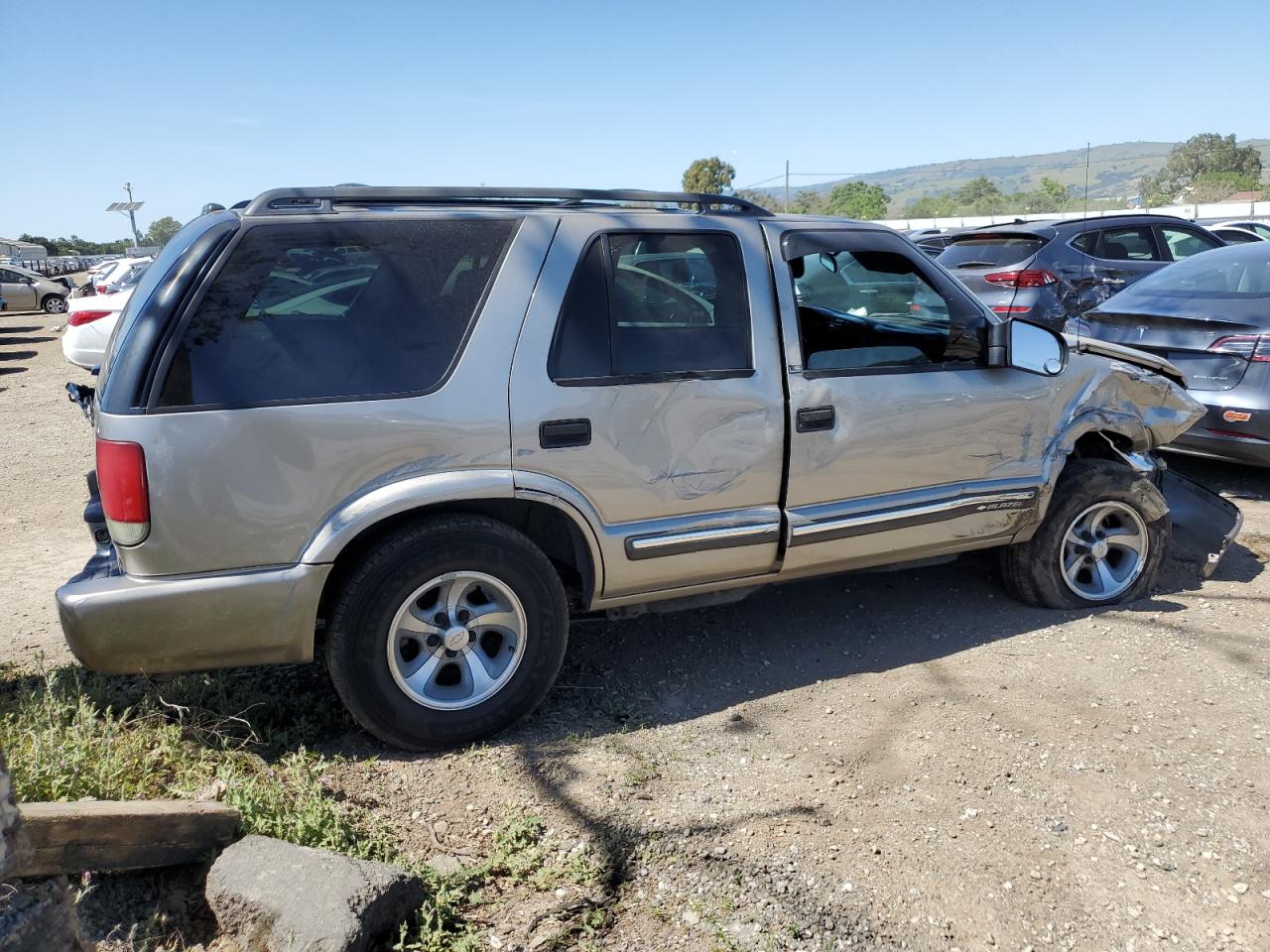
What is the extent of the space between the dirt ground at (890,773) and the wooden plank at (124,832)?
0.57 meters

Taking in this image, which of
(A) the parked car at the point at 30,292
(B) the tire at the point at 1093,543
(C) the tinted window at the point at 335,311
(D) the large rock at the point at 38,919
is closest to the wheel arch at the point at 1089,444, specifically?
(B) the tire at the point at 1093,543

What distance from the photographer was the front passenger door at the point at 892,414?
4023 millimetres

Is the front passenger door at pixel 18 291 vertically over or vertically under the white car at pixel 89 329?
over

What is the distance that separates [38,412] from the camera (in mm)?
11273

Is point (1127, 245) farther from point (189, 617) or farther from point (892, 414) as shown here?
point (189, 617)

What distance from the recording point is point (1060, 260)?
9812mm

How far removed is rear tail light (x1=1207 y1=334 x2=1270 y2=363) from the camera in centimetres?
609

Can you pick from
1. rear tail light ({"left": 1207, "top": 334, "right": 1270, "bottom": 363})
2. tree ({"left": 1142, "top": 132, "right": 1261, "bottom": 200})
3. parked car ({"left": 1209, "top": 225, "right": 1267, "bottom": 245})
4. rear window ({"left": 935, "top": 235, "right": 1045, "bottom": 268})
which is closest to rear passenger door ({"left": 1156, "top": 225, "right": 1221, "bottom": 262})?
rear window ({"left": 935, "top": 235, "right": 1045, "bottom": 268})

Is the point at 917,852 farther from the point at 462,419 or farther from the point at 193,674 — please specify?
the point at 193,674

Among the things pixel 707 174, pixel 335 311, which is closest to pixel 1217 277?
pixel 335 311

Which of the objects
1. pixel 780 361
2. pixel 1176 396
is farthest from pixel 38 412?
pixel 1176 396

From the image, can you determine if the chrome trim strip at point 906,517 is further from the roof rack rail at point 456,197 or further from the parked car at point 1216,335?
the parked car at point 1216,335

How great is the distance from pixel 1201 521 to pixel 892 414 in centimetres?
240

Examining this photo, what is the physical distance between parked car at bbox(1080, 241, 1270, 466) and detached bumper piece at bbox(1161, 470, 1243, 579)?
0.80 metres
